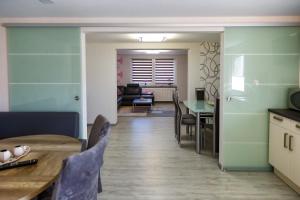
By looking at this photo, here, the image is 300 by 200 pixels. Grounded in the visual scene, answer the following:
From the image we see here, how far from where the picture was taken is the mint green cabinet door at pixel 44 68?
12.9 ft

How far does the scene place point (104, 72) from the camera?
729 centimetres

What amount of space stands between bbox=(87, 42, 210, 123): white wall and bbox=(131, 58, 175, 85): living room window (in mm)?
4950

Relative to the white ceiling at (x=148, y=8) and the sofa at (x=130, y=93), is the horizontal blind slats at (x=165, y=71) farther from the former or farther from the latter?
the white ceiling at (x=148, y=8)

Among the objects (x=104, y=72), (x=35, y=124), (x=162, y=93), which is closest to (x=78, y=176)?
(x=35, y=124)

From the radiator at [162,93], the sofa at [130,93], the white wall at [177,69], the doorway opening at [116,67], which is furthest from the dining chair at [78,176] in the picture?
the white wall at [177,69]

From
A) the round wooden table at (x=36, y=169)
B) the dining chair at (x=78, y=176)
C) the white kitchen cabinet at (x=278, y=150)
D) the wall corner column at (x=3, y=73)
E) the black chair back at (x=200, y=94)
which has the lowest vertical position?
the white kitchen cabinet at (x=278, y=150)

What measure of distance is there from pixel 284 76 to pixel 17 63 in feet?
12.0

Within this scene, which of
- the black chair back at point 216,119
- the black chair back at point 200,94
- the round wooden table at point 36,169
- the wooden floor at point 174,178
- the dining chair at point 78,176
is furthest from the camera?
the black chair back at point 200,94

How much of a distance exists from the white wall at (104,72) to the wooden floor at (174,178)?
215 centimetres

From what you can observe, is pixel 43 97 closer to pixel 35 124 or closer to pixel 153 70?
pixel 35 124

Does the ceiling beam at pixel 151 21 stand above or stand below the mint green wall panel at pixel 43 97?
above

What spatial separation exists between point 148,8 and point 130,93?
810 cm

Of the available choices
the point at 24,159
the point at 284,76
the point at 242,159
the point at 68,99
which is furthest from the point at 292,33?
the point at 24,159

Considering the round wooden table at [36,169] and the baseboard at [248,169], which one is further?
the baseboard at [248,169]
